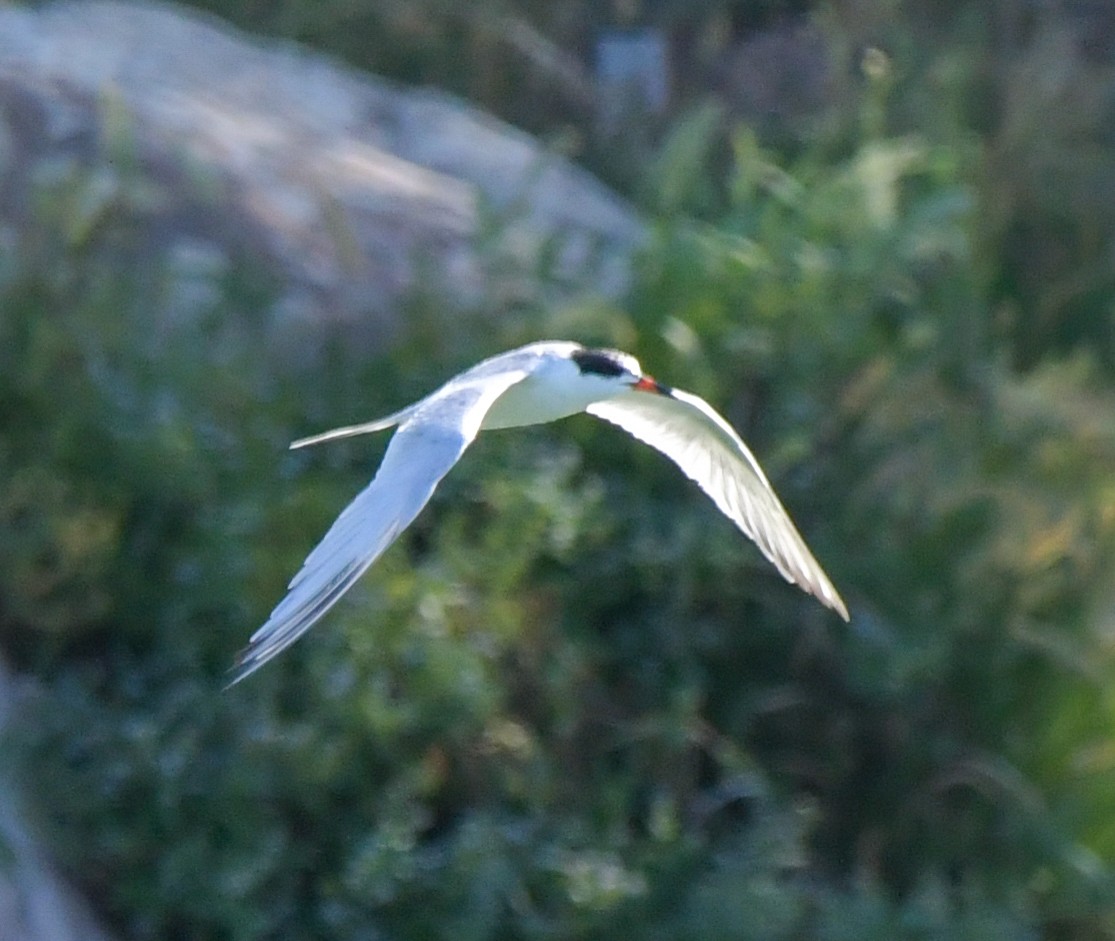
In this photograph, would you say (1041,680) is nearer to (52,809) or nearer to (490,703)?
(490,703)

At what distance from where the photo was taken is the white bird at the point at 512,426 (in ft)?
10.5

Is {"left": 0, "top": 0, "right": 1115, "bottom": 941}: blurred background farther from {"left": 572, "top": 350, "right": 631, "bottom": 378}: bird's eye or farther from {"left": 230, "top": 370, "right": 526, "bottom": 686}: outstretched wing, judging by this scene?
{"left": 230, "top": 370, "right": 526, "bottom": 686}: outstretched wing

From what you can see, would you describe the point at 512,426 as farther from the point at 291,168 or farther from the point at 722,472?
the point at 291,168

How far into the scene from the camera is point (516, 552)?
17.5ft

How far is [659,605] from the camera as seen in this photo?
5.74 m

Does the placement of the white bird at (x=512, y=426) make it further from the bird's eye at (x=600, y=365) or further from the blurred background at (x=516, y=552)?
the blurred background at (x=516, y=552)

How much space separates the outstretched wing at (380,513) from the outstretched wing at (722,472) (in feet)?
3.59

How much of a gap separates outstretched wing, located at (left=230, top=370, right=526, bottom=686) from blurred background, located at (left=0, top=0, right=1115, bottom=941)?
4.47ft

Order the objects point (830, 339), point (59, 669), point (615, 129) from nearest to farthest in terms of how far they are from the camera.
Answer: point (59, 669) → point (830, 339) → point (615, 129)

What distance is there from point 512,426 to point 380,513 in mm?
1356

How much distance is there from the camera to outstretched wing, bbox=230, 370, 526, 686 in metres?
3.11

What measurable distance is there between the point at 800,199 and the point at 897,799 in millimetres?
1930

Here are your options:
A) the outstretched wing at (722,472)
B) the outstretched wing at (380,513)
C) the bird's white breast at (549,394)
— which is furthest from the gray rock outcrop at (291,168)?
the outstretched wing at (380,513)

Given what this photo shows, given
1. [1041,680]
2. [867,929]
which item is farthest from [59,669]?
[1041,680]
